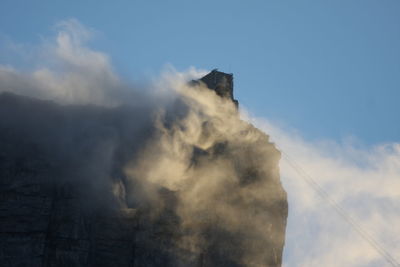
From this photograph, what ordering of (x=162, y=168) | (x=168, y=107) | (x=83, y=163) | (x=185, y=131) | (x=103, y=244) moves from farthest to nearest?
(x=168, y=107) < (x=185, y=131) < (x=162, y=168) < (x=83, y=163) < (x=103, y=244)

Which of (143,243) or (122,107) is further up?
(122,107)

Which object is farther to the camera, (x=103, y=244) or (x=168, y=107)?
(x=168, y=107)

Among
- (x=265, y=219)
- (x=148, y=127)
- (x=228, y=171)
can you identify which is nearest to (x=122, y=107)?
(x=148, y=127)

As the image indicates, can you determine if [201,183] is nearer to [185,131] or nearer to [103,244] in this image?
[185,131]

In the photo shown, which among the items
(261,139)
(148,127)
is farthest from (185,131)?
(261,139)

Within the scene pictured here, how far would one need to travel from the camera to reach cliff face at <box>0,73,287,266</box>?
69.9 meters

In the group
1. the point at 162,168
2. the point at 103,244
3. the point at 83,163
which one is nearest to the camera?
the point at 103,244

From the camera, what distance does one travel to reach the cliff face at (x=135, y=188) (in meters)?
69.9

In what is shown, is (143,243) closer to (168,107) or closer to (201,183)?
(201,183)

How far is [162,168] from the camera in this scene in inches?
3199

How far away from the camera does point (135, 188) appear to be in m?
77.9

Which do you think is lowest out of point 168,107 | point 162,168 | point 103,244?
point 103,244

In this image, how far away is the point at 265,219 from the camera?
263ft

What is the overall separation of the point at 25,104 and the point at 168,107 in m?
22.7
